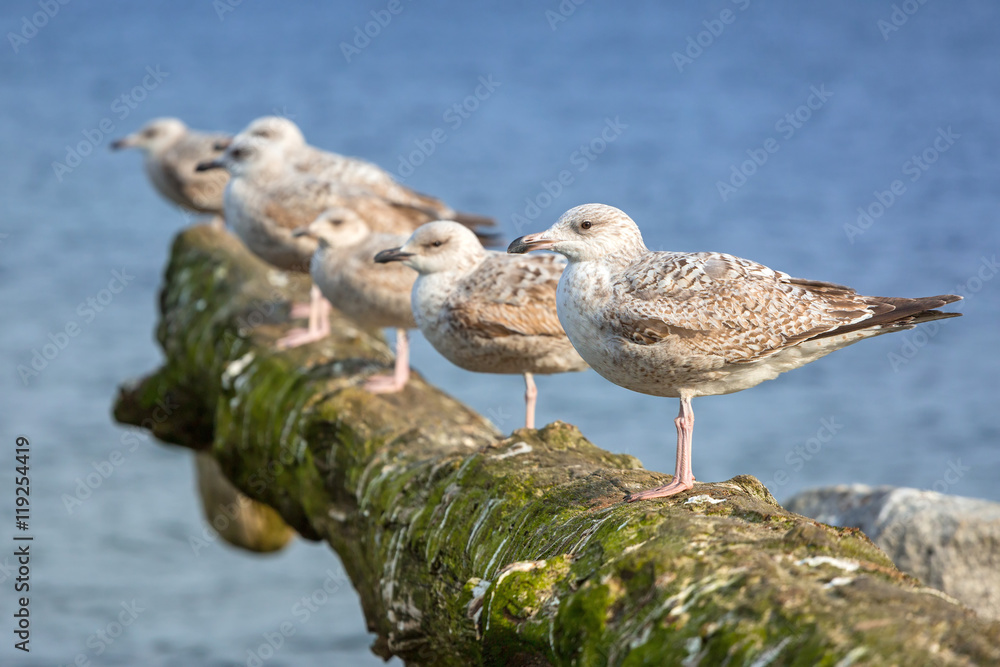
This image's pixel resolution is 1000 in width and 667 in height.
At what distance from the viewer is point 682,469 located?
393 centimetres

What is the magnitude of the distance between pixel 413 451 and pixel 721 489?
216 centimetres

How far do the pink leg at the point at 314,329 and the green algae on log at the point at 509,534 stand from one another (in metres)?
0.13

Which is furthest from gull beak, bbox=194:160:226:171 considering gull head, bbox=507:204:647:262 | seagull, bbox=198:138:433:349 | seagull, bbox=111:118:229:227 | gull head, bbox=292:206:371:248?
gull head, bbox=507:204:647:262

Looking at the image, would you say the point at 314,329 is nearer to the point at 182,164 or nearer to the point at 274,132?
the point at 274,132

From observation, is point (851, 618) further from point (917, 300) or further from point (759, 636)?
point (917, 300)

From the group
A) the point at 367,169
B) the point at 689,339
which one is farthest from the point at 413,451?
the point at 367,169

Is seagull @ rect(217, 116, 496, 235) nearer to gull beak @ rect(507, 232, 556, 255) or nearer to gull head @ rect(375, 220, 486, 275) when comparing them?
gull head @ rect(375, 220, 486, 275)

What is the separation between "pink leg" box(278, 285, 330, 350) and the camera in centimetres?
737

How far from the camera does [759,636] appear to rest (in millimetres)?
2629

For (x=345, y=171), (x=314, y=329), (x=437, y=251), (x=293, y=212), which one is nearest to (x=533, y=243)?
(x=437, y=251)

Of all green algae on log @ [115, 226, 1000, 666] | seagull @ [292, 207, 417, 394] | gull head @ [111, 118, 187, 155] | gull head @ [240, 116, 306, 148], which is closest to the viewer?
green algae on log @ [115, 226, 1000, 666]

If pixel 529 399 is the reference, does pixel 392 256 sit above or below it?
Answer: above

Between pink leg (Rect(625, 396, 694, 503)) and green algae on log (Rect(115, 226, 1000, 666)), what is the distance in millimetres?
Answer: 81

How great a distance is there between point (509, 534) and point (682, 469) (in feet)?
2.47
